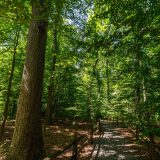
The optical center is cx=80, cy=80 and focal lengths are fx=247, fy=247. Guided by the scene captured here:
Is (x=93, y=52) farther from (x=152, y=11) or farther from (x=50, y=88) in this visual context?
(x=50, y=88)

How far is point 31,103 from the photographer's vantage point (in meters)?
8.09

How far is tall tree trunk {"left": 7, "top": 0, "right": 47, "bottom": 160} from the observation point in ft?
25.9

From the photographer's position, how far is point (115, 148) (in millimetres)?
13703

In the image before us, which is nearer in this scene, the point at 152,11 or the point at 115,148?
the point at 152,11

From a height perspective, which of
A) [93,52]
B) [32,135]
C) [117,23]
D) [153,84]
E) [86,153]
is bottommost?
[86,153]

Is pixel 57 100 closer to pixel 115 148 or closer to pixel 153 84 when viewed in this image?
pixel 115 148

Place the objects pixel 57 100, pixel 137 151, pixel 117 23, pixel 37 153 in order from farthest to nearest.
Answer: pixel 57 100 < pixel 137 151 < pixel 37 153 < pixel 117 23

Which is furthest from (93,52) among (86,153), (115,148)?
(115,148)

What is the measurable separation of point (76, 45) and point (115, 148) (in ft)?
24.5

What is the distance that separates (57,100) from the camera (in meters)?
30.8

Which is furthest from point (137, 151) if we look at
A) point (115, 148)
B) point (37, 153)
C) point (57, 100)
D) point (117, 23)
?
point (57, 100)

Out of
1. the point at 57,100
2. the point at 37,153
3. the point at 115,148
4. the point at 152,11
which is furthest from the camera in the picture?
the point at 57,100

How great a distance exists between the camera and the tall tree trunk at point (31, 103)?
7898 mm

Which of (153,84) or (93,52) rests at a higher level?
(93,52)
